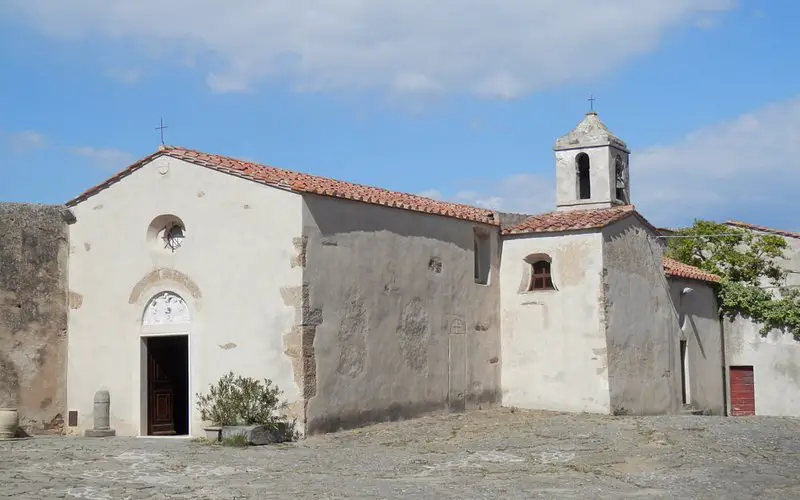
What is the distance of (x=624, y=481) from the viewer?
1187cm

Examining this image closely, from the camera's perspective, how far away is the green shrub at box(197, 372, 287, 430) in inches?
626

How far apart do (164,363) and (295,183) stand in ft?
14.5

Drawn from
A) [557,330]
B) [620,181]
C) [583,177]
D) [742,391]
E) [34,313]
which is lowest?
[742,391]

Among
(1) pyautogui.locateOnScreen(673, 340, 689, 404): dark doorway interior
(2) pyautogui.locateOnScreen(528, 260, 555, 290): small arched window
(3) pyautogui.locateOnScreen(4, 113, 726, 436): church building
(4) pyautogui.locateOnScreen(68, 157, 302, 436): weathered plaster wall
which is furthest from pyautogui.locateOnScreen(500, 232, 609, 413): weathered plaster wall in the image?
(4) pyautogui.locateOnScreen(68, 157, 302, 436): weathered plaster wall

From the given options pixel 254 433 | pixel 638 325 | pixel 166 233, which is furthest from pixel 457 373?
pixel 166 233

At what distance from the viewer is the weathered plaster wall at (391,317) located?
1664 centimetres

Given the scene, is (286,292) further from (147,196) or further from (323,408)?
(147,196)

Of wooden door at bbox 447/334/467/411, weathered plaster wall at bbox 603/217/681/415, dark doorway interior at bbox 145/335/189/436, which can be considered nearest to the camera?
dark doorway interior at bbox 145/335/189/436

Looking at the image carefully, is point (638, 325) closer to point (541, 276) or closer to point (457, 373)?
point (541, 276)

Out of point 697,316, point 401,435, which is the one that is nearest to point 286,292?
point 401,435

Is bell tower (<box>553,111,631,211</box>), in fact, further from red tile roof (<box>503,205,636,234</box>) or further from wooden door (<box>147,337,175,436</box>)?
wooden door (<box>147,337,175,436</box>)

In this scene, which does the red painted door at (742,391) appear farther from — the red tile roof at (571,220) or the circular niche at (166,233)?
the circular niche at (166,233)

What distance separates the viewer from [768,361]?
85.4ft

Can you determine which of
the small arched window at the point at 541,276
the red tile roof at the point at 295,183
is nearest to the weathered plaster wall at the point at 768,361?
the small arched window at the point at 541,276
